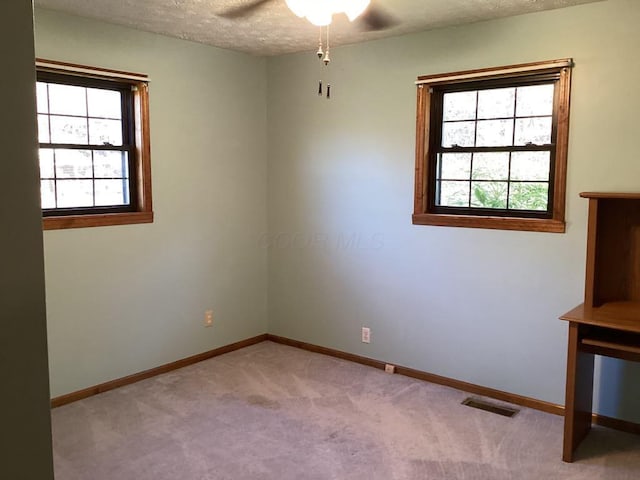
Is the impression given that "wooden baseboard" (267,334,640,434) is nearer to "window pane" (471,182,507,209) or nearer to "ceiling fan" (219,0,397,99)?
"window pane" (471,182,507,209)

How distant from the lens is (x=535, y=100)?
3.39 metres

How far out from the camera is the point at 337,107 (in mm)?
4250

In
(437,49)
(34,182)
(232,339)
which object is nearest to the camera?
(34,182)

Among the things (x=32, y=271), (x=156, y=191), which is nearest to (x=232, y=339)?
(x=156, y=191)

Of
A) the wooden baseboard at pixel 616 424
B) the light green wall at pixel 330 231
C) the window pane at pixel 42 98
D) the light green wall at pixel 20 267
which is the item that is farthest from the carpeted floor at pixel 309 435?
the light green wall at pixel 20 267

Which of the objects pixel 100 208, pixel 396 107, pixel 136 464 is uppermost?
pixel 396 107

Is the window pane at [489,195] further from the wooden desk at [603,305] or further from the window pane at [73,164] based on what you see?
the window pane at [73,164]

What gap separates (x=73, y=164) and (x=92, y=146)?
0.17 m

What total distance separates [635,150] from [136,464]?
10.3 feet

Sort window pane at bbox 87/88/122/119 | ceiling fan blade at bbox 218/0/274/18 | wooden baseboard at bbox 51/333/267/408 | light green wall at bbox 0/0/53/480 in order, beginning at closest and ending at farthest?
light green wall at bbox 0/0/53/480 → ceiling fan blade at bbox 218/0/274/18 → wooden baseboard at bbox 51/333/267/408 → window pane at bbox 87/88/122/119

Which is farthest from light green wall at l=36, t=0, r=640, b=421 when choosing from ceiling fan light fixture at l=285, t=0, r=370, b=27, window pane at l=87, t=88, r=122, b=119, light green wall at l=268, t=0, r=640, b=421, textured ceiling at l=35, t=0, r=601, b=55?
ceiling fan light fixture at l=285, t=0, r=370, b=27

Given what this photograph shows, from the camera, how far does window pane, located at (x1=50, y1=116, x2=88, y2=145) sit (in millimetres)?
3443

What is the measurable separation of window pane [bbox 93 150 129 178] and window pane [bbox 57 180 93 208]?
0.36 feet

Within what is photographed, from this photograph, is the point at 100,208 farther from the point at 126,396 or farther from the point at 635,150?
the point at 635,150
